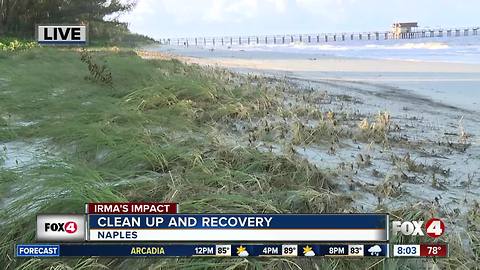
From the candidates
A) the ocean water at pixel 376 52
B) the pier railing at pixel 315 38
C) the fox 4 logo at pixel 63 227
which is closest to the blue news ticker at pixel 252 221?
the fox 4 logo at pixel 63 227

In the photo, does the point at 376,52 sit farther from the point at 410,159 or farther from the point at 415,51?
the point at 410,159

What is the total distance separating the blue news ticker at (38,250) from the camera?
94.3 inches

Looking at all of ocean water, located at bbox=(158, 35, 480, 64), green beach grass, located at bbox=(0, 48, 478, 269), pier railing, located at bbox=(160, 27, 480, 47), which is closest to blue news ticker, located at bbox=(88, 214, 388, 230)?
green beach grass, located at bbox=(0, 48, 478, 269)

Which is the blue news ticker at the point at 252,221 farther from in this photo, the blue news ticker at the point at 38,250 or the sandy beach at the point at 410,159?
the sandy beach at the point at 410,159

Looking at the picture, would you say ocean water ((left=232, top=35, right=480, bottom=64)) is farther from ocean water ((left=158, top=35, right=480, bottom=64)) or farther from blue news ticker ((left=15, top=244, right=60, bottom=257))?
blue news ticker ((left=15, top=244, right=60, bottom=257))

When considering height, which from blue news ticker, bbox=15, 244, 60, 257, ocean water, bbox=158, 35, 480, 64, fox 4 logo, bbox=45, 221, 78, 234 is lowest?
blue news ticker, bbox=15, 244, 60, 257

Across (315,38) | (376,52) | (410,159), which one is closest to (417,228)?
(410,159)

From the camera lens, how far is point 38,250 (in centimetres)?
245

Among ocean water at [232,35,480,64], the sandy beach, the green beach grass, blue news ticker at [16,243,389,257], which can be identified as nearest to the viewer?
blue news ticker at [16,243,389,257]

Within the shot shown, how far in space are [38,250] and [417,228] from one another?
1.97 metres

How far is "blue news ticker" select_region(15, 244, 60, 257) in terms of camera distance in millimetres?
2395

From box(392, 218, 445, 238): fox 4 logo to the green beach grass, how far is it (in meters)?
0.16

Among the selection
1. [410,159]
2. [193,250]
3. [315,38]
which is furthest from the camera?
[315,38]

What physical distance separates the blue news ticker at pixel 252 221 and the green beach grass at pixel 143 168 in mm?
221
